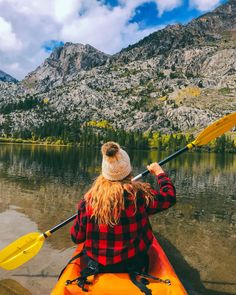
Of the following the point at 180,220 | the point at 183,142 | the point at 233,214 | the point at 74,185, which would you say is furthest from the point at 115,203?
the point at 183,142

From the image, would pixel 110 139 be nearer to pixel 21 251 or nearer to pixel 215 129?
pixel 215 129

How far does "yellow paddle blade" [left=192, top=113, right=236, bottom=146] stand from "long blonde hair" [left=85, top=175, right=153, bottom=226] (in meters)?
5.53

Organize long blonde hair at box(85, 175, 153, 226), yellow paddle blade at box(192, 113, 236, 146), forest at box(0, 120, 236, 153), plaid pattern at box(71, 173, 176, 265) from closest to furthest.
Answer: long blonde hair at box(85, 175, 153, 226) → plaid pattern at box(71, 173, 176, 265) → yellow paddle blade at box(192, 113, 236, 146) → forest at box(0, 120, 236, 153)

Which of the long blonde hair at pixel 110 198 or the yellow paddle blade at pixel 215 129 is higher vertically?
the yellow paddle blade at pixel 215 129

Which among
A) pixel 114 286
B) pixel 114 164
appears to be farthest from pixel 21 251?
pixel 114 164

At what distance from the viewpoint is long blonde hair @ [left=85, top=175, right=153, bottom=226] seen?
18.9 ft

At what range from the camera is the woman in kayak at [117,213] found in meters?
5.81

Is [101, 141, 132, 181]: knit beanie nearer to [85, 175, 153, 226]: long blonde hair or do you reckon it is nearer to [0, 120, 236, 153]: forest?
[85, 175, 153, 226]: long blonde hair

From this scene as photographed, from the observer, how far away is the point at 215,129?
11.2m

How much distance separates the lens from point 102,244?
239 inches

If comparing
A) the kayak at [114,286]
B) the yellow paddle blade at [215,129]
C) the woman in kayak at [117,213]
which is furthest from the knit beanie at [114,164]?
the yellow paddle blade at [215,129]

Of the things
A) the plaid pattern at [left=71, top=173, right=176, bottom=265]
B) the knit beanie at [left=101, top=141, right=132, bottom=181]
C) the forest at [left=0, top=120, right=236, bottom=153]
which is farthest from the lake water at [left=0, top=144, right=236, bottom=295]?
the forest at [left=0, top=120, right=236, bottom=153]

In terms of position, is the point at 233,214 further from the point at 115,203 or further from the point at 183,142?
the point at 183,142

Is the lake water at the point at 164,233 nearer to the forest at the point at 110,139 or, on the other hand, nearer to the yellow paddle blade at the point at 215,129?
the yellow paddle blade at the point at 215,129
